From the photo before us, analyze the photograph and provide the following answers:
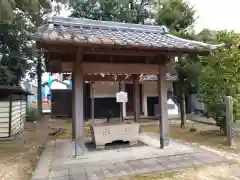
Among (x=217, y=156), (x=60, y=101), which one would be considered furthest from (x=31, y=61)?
(x=217, y=156)

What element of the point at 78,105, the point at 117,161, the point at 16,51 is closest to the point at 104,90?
the point at 16,51

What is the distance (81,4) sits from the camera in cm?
1562

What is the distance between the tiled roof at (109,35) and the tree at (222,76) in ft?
7.68

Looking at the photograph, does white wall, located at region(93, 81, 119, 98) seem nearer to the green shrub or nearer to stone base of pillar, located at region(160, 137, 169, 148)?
the green shrub

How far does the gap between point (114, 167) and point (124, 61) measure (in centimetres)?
297

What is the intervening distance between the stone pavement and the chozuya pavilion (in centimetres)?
39

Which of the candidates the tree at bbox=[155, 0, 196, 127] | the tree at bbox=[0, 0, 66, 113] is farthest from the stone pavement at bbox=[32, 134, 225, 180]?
the tree at bbox=[0, 0, 66, 113]

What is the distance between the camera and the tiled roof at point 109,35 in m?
4.65

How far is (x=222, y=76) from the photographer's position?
7.71 meters

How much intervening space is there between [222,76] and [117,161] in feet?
15.5

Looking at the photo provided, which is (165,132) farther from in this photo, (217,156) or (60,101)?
(60,101)

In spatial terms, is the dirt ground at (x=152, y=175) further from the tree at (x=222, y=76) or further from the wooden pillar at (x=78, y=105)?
the wooden pillar at (x=78, y=105)

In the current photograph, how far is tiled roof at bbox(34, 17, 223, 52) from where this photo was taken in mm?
4652

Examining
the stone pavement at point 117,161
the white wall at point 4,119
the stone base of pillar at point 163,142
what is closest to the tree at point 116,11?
the white wall at point 4,119
